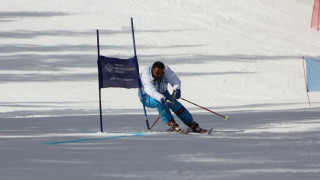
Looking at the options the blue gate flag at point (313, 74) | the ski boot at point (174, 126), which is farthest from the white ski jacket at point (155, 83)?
the blue gate flag at point (313, 74)

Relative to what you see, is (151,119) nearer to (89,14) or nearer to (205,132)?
(205,132)

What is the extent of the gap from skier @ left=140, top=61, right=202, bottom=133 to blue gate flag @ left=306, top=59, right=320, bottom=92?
7.47 meters

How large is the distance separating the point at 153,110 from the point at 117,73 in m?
7.45

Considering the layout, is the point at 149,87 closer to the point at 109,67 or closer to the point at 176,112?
the point at 176,112

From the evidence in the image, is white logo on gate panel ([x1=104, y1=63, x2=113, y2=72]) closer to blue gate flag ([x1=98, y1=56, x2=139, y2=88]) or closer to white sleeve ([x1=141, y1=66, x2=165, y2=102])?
blue gate flag ([x1=98, y1=56, x2=139, y2=88])

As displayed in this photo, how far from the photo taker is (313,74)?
59.6 ft

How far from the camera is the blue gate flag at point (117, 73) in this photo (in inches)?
459

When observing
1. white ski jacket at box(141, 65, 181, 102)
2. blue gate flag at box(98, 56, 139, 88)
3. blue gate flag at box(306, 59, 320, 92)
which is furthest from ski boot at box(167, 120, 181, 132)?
blue gate flag at box(306, 59, 320, 92)

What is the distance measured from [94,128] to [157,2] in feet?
94.9

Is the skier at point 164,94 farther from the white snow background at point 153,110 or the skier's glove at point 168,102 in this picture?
the white snow background at point 153,110

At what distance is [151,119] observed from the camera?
14.8 m

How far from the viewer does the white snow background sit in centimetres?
727

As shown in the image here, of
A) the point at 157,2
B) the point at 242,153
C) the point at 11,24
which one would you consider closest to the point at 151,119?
the point at 242,153

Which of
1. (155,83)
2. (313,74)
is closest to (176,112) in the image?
(155,83)
